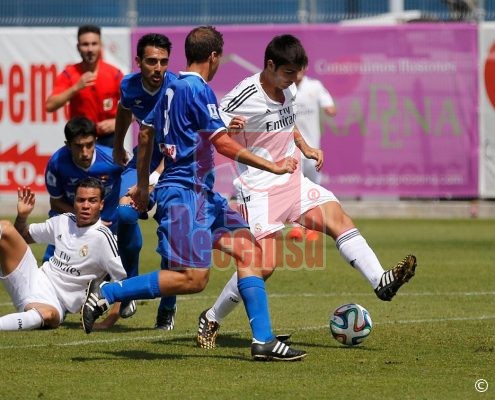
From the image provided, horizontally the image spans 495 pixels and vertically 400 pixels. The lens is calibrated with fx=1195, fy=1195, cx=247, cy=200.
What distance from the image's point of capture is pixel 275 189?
868 cm

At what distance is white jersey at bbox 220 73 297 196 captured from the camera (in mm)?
8555

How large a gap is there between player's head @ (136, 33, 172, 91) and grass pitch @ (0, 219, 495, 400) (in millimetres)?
1974

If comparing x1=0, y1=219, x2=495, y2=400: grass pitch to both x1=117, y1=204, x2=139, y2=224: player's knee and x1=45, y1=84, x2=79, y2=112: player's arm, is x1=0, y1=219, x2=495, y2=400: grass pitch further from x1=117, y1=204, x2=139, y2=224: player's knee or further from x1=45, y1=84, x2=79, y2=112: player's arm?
x1=45, y1=84, x2=79, y2=112: player's arm

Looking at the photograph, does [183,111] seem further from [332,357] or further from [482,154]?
[482,154]

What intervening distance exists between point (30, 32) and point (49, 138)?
183cm

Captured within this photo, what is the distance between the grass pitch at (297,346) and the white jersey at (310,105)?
17.1 feet

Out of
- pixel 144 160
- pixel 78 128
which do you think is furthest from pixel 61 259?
pixel 144 160

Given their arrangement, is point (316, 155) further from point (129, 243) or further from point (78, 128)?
point (78, 128)

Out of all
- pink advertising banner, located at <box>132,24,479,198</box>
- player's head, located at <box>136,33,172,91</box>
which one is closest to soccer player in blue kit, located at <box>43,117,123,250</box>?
player's head, located at <box>136,33,172,91</box>

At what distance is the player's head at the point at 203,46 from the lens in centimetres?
775

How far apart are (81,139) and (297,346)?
111 inches

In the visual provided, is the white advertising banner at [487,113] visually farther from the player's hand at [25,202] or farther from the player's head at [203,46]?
the player's head at [203,46]

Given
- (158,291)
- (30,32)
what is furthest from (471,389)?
(30,32)

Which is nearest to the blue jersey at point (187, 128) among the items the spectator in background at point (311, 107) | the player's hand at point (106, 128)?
the player's hand at point (106, 128)
